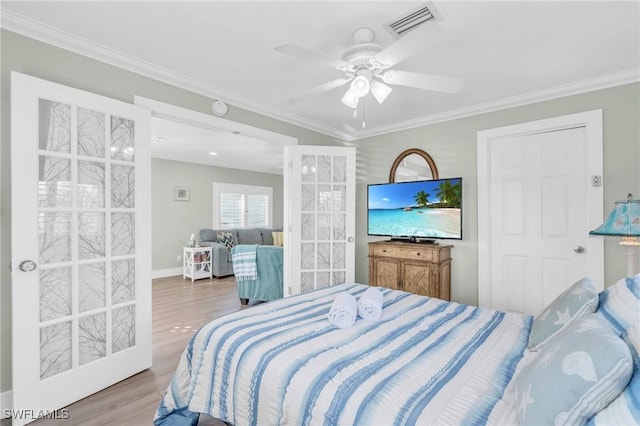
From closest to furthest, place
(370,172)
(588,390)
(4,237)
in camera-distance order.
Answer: (588,390) → (4,237) → (370,172)

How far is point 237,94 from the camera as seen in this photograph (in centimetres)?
308

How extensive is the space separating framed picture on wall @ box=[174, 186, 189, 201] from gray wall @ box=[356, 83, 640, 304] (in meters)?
3.84

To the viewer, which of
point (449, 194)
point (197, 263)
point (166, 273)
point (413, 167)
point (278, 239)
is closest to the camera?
point (449, 194)

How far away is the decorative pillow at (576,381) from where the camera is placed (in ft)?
2.80

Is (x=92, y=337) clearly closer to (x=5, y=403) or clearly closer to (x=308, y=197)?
(x=5, y=403)

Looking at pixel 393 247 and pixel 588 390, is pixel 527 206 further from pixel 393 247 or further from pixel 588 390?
pixel 588 390

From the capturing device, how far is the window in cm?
706

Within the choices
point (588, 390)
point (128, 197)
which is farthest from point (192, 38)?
point (588, 390)

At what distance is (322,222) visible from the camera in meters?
3.73

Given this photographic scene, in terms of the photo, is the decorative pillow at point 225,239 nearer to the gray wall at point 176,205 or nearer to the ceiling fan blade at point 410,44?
the gray wall at point 176,205

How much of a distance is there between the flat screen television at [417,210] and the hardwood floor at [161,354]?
2.25 metres

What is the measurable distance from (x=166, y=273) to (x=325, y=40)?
5483 millimetres

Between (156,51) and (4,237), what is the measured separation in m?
1.55

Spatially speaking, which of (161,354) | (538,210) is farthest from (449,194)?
(161,354)
